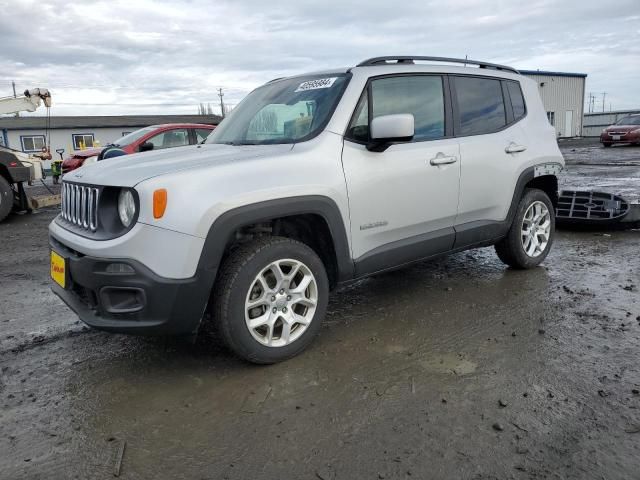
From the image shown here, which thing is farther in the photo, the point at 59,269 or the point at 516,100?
the point at 516,100

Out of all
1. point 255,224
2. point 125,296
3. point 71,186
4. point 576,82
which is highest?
point 576,82

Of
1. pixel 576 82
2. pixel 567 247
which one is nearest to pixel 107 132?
pixel 576 82

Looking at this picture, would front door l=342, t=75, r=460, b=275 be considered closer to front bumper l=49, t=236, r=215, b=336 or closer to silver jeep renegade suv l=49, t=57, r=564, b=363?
silver jeep renegade suv l=49, t=57, r=564, b=363

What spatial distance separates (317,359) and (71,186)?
1964mm

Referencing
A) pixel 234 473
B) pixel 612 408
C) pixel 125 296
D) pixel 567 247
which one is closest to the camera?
pixel 234 473

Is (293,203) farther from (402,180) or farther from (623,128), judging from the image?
(623,128)

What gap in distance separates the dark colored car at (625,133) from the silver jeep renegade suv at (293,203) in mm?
22940

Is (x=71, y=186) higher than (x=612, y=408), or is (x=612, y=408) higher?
(x=71, y=186)

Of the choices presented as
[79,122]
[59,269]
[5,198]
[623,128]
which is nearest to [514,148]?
[59,269]

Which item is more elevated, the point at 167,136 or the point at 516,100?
the point at 516,100

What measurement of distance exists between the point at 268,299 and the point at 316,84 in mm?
1697

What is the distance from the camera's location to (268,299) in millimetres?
3133

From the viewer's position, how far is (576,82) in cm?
4419

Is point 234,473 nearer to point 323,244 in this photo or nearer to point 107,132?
point 323,244
